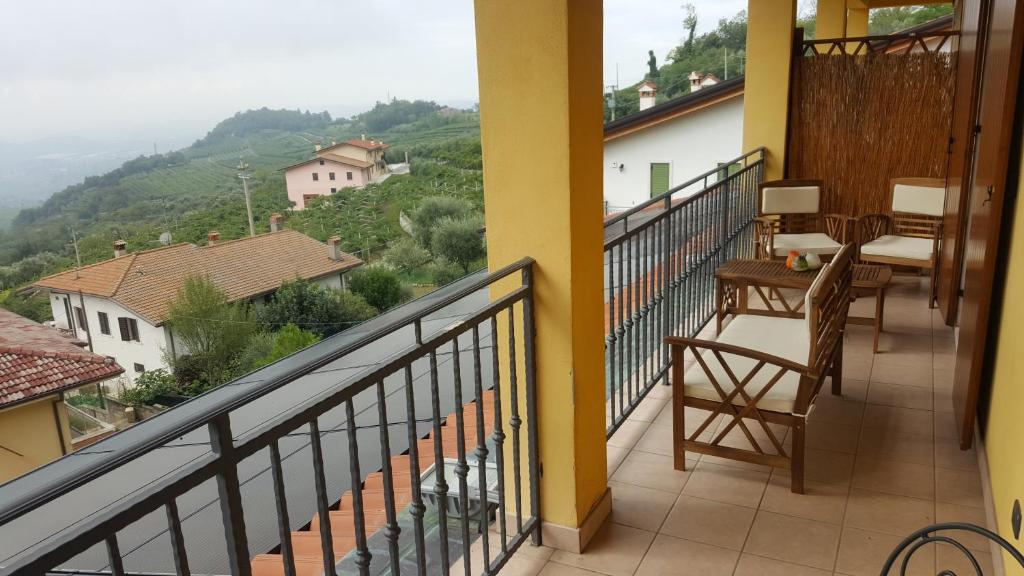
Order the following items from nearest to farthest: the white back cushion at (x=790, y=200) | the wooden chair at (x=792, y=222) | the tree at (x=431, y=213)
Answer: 1. the wooden chair at (x=792, y=222)
2. the white back cushion at (x=790, y=200)
3. the tree at (x=431, y=213)

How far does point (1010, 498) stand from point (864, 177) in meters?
4.59

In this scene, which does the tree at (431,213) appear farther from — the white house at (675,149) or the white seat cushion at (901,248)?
the white house at (675,149)

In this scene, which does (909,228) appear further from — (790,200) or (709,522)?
(709,522)

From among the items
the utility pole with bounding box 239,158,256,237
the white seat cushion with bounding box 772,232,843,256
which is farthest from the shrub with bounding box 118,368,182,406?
the white seat cushion with bounding box 772,232,843,256

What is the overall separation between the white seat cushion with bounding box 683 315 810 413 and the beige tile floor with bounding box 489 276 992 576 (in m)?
0.37

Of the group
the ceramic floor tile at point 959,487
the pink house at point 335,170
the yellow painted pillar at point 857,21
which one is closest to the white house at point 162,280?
the pink house at point 335,170

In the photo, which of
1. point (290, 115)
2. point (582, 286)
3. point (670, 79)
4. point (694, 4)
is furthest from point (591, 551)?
point (694, 4)

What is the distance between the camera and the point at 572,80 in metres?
1.93

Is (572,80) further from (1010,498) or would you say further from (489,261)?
(1010,498)

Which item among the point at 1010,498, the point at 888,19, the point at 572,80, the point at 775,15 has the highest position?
the point at 888,19

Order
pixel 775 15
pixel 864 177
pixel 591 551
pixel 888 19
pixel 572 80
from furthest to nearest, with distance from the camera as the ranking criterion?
pixel 888 19 < pixel 864 177 < pixel 775 15 < pixel 591 551 < pixel 572 80

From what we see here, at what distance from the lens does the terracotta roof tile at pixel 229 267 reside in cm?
620

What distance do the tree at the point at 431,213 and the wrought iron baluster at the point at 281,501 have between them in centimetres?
527

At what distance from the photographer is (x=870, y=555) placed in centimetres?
224
